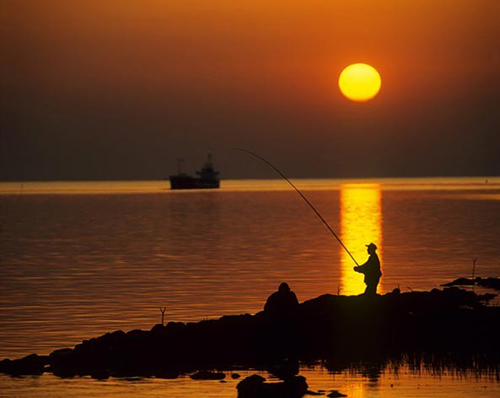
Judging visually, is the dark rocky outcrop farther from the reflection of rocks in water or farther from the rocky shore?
the reflection of rocks in water

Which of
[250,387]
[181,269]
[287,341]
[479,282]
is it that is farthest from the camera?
[181,269]

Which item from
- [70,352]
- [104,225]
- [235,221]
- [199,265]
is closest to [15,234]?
[104,225]

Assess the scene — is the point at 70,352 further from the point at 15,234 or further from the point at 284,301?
the point at 15,234

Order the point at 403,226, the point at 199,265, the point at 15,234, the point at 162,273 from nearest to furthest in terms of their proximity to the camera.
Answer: the point at 162,273
the point at 199,265
the point at 15,234
the point at 403,226

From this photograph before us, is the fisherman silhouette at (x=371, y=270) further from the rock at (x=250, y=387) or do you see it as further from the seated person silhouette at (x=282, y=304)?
the rock at (x=250, y=387)

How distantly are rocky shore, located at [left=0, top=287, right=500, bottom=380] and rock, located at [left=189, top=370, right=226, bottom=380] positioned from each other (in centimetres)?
51

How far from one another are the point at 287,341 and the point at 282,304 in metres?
1.02

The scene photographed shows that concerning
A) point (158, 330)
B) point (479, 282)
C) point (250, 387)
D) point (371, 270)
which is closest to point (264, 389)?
point (250, 387)

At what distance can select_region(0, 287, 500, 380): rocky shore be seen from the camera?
2273cm

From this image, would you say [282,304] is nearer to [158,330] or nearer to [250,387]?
[158,330]

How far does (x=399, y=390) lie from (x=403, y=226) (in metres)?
75.4

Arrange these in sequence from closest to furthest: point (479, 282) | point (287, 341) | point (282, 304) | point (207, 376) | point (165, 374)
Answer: point (207, 376)
point (165, 374)
point (282, 304)
point (287, 341)
point (479, 282)

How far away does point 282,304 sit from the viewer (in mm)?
23984

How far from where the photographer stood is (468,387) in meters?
20.8
